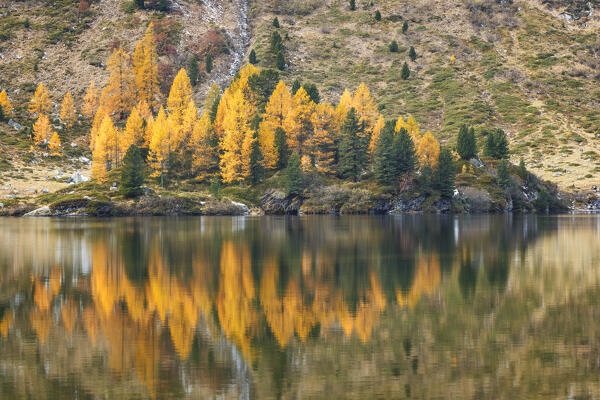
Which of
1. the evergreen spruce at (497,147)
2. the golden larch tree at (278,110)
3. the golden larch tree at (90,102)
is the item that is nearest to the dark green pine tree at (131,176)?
the golden larch tree at (278,110)

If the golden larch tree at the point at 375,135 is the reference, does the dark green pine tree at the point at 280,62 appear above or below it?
above

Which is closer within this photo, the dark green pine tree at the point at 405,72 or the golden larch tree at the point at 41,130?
the golden larch tree at the point at 41,130

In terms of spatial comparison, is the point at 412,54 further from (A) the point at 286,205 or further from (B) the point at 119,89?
(A) the point at 286,205

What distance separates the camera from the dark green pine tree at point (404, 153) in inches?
3809

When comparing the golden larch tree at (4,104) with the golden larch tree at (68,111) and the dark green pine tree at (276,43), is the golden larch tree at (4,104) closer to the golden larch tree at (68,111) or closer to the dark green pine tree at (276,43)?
the golden larch tree at (68,111)

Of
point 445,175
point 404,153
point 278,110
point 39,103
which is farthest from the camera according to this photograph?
point 39,103

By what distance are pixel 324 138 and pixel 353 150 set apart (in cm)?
736

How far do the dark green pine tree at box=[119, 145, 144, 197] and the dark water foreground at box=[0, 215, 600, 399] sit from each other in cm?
5828

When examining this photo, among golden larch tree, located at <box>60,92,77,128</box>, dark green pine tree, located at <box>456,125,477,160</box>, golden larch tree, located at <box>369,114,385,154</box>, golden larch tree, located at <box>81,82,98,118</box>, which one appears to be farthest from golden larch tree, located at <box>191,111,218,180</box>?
golden larch tree, located at <box>81,82,98,118</box>

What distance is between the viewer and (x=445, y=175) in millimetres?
97000

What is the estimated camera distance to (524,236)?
48.3 meters

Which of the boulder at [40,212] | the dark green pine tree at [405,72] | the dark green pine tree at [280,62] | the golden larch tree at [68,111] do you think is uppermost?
the dark green pine tree at [280,62]

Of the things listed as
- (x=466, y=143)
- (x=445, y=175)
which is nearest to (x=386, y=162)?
(x=445, y=175)

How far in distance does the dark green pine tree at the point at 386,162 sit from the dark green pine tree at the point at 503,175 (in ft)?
63.0
